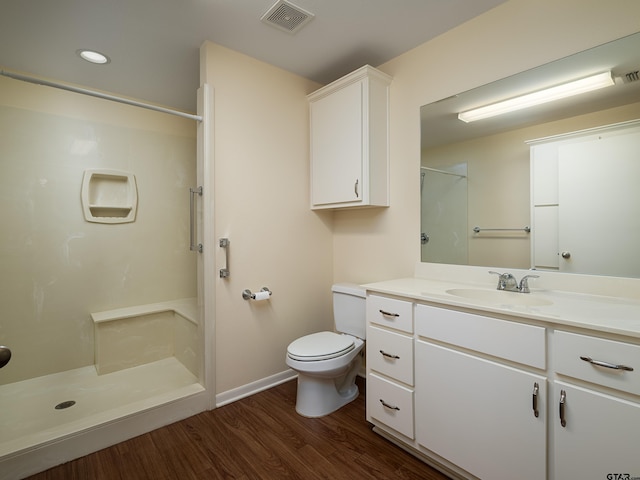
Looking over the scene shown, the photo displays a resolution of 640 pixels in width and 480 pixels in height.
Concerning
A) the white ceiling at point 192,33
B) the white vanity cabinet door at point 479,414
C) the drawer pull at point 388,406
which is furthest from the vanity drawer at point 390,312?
the white ceiling at point 192,33

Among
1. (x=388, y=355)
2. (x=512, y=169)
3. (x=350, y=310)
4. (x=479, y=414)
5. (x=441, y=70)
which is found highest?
(x=441, y=70)

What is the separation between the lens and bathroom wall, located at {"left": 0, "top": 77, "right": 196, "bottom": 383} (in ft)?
7.63

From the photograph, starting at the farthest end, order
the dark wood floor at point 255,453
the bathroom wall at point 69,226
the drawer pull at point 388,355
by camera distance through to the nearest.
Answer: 1. the bathroom wall at point 69,226
2. the drawer pull at point 388,355
3. the dark wood floor at point 255,453

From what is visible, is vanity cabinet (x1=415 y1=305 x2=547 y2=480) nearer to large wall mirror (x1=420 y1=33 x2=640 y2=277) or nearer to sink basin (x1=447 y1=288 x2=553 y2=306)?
sink basin (x1=447 y1=288 x2=553 y2=306)

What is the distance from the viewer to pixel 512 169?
5.73 ft

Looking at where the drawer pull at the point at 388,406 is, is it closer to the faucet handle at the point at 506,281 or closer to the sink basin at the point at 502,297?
the sink basin at the point at 502,297

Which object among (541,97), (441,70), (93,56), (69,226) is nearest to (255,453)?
(69,226)

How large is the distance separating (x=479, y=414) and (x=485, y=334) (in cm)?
34

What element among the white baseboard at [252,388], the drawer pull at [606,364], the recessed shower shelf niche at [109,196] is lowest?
the white baseboard at [252,388]

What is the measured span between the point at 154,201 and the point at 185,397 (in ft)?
6.04

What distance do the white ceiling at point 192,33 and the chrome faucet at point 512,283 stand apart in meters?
1.48

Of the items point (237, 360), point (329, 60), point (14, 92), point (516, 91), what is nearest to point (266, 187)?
point (329, 60)

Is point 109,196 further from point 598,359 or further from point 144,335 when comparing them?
point 598,359

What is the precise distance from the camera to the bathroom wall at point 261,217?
2.12 metres
